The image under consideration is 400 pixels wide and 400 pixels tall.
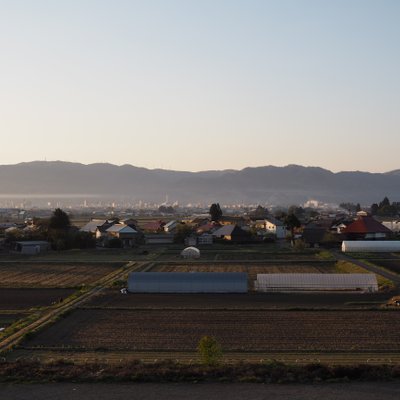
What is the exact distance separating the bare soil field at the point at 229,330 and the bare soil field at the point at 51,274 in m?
10.3

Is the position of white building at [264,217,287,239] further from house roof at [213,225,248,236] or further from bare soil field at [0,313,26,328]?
bare soil field at [0,313,26,328]

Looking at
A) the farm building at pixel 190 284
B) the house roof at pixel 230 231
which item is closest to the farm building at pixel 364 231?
the house roof at pixel 230 231

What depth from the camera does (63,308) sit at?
83.1 ft

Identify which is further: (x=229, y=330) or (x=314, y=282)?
(x=314, y=282)

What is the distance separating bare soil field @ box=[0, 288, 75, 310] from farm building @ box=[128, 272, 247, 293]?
12.4 feet

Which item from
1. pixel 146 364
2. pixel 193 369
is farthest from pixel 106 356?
pixel 193 369

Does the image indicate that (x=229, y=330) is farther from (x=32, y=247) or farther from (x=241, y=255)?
(x=32, y=247)

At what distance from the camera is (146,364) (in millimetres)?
15586

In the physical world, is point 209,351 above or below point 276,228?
above

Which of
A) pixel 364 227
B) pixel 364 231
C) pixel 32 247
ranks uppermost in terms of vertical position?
pixel 364 227

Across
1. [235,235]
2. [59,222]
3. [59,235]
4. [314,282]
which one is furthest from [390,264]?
[59,222]

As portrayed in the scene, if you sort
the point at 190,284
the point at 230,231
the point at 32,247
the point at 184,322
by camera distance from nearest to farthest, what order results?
1. the point at 184,322
2. the point at 190,284
3. the point at 32,247
4. the point at 230,231

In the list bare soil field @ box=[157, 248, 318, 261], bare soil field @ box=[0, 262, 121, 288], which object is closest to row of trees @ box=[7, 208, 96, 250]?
bare soil field @ box=[157, 248, 318, 261]

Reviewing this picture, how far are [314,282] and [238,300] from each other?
525cm
